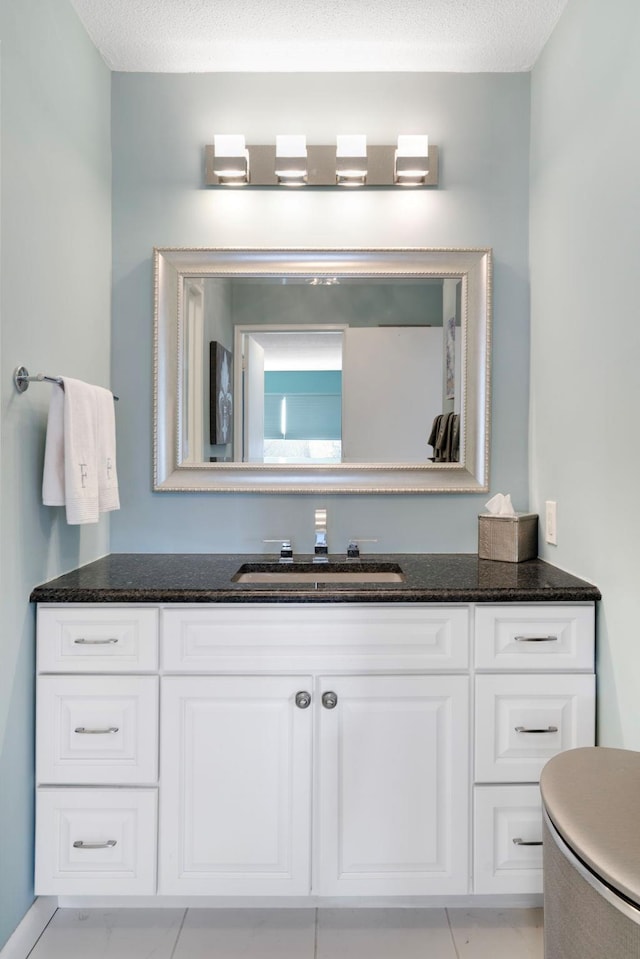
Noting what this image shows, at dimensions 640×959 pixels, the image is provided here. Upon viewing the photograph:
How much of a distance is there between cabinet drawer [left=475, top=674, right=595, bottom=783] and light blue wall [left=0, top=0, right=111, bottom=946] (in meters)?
1.14

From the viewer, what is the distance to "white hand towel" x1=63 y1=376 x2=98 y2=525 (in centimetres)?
159

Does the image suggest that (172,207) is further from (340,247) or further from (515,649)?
(515,649)

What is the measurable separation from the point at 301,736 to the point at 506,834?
58cm

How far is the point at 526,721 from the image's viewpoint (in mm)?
1589

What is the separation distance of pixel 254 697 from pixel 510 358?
1.37 meters

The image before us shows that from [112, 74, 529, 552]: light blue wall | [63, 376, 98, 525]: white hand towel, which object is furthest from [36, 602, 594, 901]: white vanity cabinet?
[112, 74, 529, 552]: light blue wall

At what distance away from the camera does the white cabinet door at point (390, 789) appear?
158 centimetres

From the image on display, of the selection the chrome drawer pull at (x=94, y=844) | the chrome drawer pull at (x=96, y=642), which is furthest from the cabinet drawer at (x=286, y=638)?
the chrome drawer pull at (x=94, y=844)

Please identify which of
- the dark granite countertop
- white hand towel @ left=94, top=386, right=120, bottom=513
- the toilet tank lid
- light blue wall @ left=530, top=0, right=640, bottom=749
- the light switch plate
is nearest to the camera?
the toilet tank lid

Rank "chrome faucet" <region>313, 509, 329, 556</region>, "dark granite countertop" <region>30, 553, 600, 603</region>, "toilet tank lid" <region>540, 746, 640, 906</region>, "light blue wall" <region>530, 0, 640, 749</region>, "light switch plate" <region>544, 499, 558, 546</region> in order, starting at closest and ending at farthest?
"toilet tank lid" <region>540, 746, 640, 906</region> < "light blue wall" <region>530, 0, 640, 749</region> < "dark granite countertop" <region>30, 553, 600, 603</region> < "light switch plate" <region>544, 499, 558, 546</region> < "chrome faucet" <region>313, 509, 329, 556</region>

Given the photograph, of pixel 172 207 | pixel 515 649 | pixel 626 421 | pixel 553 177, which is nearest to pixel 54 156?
pixel 172 207

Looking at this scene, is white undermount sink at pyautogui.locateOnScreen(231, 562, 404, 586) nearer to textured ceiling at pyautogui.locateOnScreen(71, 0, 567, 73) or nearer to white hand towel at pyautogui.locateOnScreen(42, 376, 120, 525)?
white hand towel at pyautogui.locateOnScreen(42, 376, 120, 525)

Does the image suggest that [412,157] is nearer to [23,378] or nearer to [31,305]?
[31,305]

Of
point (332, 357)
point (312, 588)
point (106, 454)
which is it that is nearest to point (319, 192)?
point (332, 357)
